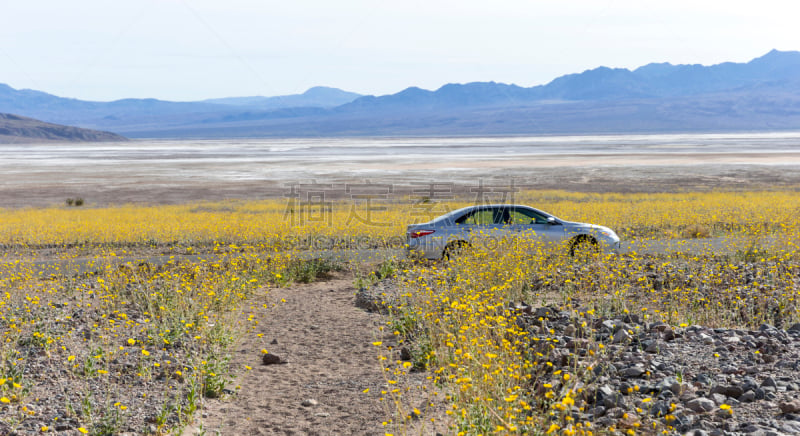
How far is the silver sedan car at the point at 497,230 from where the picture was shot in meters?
13.7

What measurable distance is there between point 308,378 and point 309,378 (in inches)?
0.6

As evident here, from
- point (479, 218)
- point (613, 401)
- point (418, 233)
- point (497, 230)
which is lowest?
point (613, 401)

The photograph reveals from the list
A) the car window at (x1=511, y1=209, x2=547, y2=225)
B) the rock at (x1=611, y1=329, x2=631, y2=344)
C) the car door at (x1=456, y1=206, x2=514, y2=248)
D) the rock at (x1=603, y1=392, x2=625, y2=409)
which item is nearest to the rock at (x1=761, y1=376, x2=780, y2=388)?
the rock at (x1=603, y1=392, x2=625, y2=409)

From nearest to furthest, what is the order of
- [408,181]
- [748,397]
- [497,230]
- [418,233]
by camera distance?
[748,397]
[497,230]
[418,233]
[408,181]

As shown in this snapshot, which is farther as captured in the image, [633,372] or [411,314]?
[411,314]

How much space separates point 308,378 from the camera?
299 inches

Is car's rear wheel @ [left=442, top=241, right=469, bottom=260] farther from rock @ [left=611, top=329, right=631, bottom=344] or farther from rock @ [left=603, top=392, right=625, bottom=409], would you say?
rock @ [left=603, top=392, right=625, bottom=409]

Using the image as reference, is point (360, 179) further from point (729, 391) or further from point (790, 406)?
point (790, 406)

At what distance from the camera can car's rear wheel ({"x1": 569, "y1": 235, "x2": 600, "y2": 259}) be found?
12.5 m

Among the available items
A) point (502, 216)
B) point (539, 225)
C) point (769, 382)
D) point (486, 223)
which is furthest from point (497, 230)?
point (769, 382)

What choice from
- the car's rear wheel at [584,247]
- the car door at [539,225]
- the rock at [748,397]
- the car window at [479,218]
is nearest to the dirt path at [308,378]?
the rock at [748,397]

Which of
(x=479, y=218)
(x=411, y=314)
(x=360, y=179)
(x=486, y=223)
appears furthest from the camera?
(x=360, y=179)

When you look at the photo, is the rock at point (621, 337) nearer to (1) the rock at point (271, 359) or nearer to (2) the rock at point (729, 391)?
(2) the rock at point (729, 391)

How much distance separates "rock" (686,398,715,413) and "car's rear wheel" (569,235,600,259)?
261 inches
